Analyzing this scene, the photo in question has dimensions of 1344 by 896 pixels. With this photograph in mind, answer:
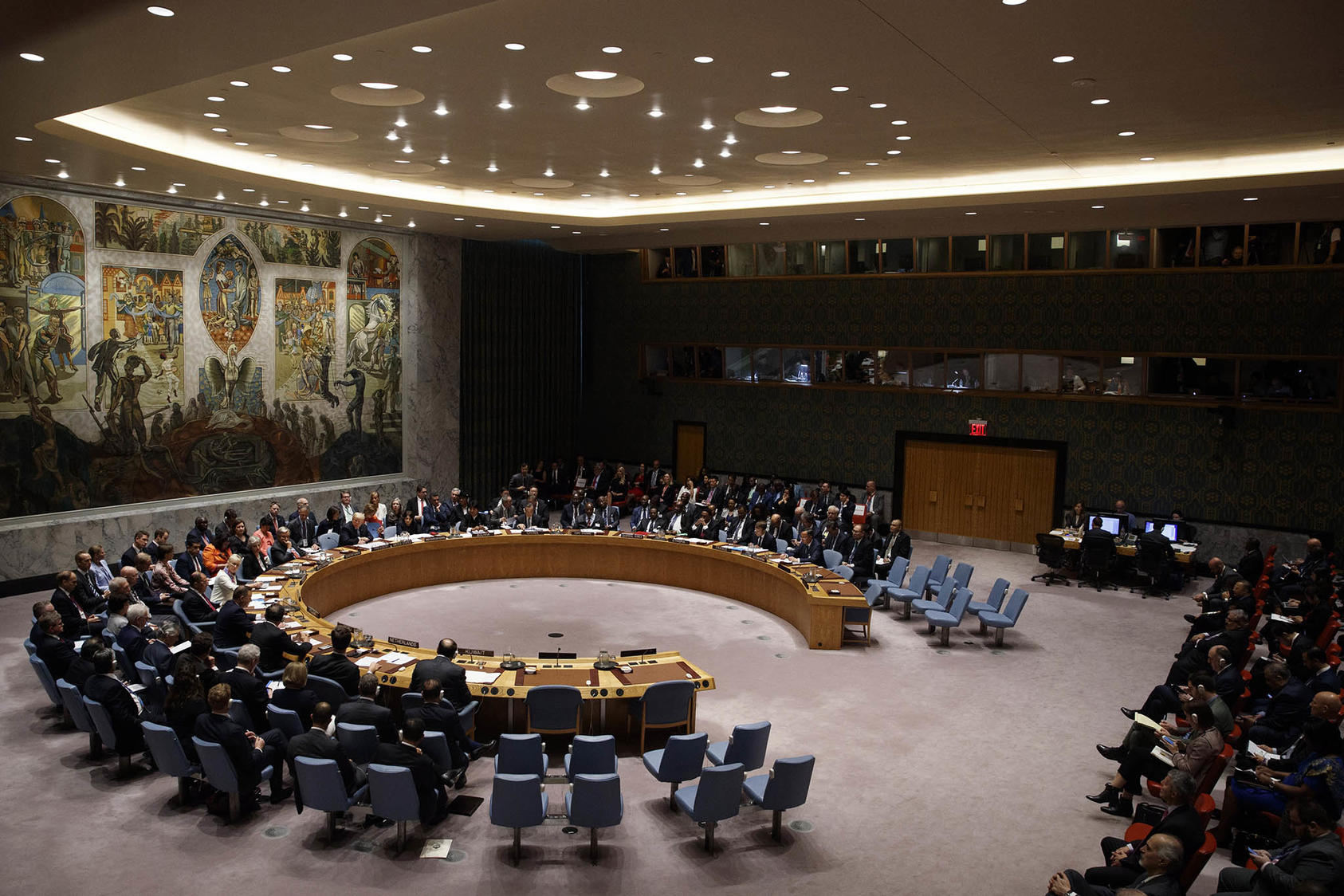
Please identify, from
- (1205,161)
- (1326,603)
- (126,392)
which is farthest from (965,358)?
(126,392)

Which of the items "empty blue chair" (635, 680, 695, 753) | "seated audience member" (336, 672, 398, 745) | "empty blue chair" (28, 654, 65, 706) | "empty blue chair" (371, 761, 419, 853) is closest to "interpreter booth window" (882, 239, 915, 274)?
"empty blue chair" (635, 680, 695, 753)

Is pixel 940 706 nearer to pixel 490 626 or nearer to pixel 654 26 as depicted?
pixel 490 626

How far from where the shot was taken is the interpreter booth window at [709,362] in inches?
823

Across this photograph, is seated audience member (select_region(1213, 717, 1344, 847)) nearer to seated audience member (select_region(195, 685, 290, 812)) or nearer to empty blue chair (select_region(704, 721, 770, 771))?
empty blue chair (select_region(704, 721, 770, 771))

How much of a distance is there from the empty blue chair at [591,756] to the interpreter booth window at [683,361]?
1476cm

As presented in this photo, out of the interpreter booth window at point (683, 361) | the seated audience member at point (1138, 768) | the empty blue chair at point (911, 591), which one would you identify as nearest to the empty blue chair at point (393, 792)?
the seated audience member at point (1138, 768)

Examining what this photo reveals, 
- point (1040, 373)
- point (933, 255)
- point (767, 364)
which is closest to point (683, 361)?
point (767, 364)

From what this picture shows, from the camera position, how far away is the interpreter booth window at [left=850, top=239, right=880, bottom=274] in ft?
61.6

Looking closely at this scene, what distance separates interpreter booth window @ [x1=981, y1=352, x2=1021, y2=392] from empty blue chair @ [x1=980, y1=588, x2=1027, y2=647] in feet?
22.2

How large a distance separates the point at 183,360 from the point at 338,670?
350 inches

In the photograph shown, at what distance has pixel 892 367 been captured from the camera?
61.9 feet

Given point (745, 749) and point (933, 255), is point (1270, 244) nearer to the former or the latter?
point (933, 255)

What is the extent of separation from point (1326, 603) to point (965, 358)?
8.33m

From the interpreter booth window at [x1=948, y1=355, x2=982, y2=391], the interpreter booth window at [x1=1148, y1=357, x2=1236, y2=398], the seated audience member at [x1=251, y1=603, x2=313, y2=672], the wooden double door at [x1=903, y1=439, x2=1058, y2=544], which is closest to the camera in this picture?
the seated audience member at [x1=251, y1=603, x2=313, y2=672]
